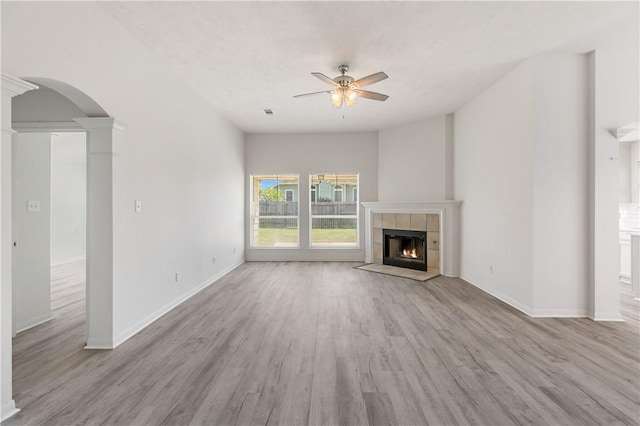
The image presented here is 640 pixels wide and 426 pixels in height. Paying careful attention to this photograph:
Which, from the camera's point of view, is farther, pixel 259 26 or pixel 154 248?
pixel 154 248

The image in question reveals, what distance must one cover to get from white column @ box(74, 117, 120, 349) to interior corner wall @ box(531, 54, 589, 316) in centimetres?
452

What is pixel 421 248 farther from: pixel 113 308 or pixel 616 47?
pixel 113 308

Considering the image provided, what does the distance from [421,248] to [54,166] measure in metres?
8.82

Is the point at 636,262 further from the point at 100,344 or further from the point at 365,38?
the point at 100,344

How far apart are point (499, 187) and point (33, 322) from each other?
233 inches

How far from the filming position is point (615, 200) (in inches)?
125

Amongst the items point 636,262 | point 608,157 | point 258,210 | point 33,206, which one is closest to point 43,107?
point 33,206

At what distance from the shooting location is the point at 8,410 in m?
1.72

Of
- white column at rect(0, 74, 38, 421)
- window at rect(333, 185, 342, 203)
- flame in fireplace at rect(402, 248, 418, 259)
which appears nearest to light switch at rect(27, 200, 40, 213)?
white column at rect(0, 74, 38, 421)

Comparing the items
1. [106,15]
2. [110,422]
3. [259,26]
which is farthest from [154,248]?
[259,26]

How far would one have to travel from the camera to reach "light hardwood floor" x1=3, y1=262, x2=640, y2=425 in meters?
1.76

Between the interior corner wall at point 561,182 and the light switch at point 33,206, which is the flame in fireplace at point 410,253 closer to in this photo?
the interior corner wall at point 561,182

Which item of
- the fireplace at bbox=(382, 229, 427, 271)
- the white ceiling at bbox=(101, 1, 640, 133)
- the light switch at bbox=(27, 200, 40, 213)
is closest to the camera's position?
the white ceiling at bbox=(101, 1, 640, 133)

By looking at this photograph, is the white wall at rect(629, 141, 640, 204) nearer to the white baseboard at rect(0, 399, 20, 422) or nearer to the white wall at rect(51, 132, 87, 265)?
the white baseboard at rect(0, 399, 20, 422)
